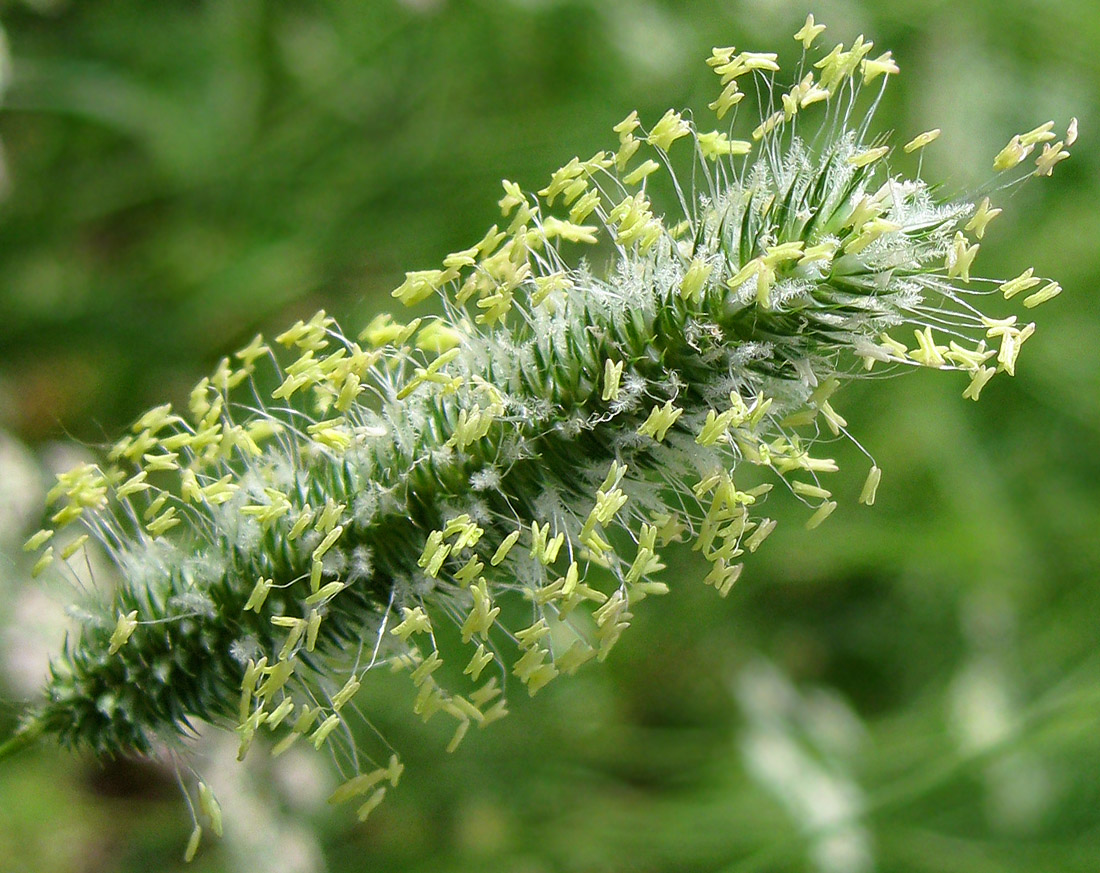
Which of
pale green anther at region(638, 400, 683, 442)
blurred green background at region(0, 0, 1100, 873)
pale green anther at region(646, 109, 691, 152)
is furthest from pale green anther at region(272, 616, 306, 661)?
blurred green background at region(0, 0, 1100, 873)

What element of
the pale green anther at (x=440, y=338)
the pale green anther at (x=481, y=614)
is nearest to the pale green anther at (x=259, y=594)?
the pale green anther at (x=481, y=614)

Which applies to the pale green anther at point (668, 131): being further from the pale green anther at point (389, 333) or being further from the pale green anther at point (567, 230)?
the pale green anther at point (389, 333)

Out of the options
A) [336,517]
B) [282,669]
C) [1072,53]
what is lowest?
[282,669]

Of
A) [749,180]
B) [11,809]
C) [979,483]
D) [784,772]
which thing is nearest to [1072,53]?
[979,483]

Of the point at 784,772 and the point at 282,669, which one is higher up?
the point at 282,669

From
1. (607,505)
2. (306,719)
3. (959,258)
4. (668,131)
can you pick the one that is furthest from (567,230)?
(306,719)

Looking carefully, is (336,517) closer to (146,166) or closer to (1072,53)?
(146,166)

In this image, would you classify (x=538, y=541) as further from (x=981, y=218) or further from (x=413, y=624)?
(x=981, y=218)
